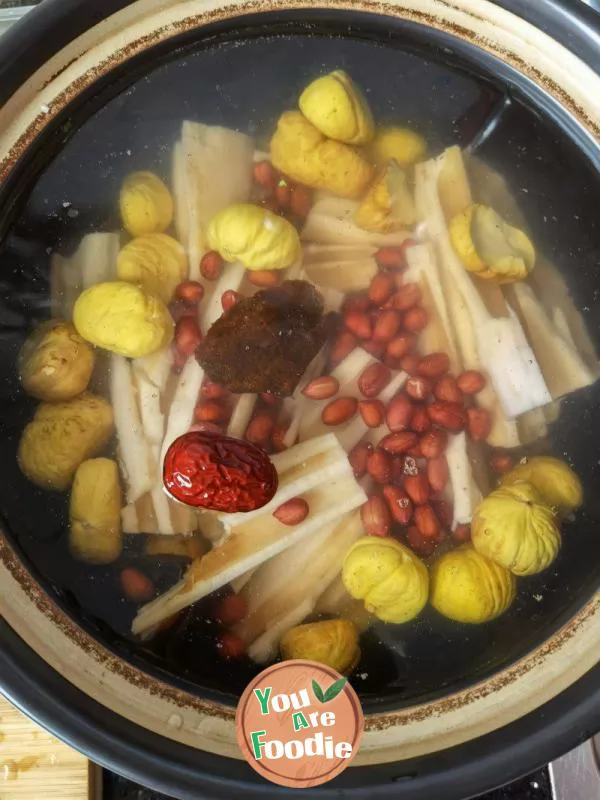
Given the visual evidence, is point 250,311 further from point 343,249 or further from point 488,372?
point 488,372

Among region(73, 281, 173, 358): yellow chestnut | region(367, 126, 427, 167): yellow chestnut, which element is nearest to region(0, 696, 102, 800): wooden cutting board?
region(73, 281, 173, 358): yellow chestnut

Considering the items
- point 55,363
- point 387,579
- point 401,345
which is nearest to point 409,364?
point 401,345

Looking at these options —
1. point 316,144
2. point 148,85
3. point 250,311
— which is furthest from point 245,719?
point 148,85

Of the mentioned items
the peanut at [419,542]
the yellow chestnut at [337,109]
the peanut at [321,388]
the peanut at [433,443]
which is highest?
the yellow chestnut at [337,109]

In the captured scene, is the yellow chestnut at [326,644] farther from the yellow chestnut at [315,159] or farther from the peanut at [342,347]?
the yellow chestnut at [315,159]

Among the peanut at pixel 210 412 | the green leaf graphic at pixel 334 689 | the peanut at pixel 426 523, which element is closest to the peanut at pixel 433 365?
the peanut at pixel 426 523

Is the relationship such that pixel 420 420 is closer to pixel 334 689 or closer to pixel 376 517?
pixel 376 517

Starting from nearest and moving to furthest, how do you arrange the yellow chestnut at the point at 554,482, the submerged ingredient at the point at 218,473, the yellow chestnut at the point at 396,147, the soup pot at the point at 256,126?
the soup pot at the point at 256,126, the submerged ingredient at the point at 218,473, the yellow chestnut at the point at 554,482, the yellow chestnut at the point at 396,147
